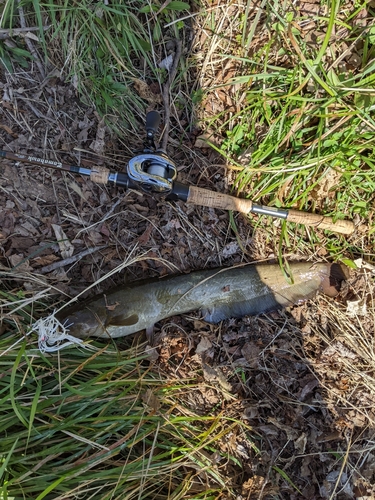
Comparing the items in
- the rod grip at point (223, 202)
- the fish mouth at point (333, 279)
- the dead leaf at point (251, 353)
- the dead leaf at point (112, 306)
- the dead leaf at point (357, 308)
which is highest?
the rod grip at point (223, 202)

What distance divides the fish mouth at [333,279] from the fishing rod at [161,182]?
297mm

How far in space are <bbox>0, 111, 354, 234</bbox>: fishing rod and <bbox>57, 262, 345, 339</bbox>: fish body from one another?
389mm

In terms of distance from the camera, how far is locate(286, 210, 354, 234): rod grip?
8.91 feet

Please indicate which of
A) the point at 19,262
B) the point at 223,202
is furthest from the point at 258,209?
the point at 19,262

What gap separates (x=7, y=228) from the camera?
2742 mm

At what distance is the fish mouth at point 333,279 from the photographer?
2836 mm

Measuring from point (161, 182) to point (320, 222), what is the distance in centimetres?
126

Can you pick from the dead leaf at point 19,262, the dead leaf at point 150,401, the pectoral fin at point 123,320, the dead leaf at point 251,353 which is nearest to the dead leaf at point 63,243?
the dead leaf at point 19,262

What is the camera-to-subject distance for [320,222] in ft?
9.02

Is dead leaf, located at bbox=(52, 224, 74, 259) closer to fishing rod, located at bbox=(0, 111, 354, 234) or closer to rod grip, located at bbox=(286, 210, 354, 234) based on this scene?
fishing rod, located at bbox=(0, 111, 354, 234)

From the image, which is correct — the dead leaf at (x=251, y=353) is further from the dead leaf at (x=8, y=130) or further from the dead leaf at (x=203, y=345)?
the dead leaf at (x=8, y=130)

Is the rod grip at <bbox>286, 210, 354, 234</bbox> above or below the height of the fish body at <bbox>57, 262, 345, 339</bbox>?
above

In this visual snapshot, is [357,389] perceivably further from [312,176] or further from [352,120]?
[352,120]

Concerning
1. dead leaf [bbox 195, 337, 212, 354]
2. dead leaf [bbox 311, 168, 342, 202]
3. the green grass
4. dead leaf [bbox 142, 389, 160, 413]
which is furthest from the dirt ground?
dead leaf [bbox 311, 168, 342, 202]
